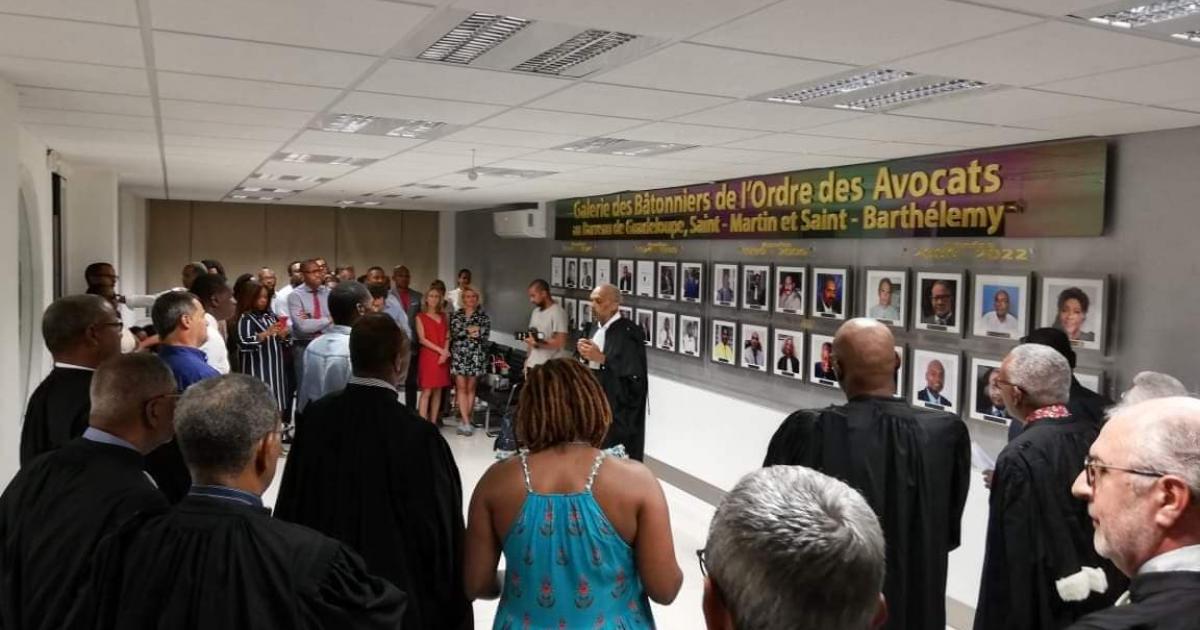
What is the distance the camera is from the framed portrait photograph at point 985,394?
4598 mm

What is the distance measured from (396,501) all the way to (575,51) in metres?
1.55

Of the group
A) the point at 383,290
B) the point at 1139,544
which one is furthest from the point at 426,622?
the point at 383,290

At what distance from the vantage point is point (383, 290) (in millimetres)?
7668

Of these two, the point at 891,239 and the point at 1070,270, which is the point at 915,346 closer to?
the point at 891,239

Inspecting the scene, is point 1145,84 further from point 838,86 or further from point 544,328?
point 544,328

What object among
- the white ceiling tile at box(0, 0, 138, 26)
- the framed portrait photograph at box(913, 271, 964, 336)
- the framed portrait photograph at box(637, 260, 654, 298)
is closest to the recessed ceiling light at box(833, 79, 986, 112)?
the framed portrait photograph at box(913, 271, 964, 336)

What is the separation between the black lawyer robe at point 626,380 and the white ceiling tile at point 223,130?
89.8 inches

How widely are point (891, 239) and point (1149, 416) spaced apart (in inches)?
156

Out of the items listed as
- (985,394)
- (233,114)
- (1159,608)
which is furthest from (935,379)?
(233,114)

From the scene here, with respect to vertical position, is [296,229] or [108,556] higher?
[296,229]

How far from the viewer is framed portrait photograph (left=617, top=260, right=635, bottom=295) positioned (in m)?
8.46

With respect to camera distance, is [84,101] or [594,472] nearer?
[594,472]

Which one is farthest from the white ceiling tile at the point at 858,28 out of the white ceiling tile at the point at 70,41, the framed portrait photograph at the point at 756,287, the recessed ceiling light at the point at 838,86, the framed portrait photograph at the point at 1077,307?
the framed portrait photograph at the point at 756,287

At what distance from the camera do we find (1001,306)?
4.61 metres
